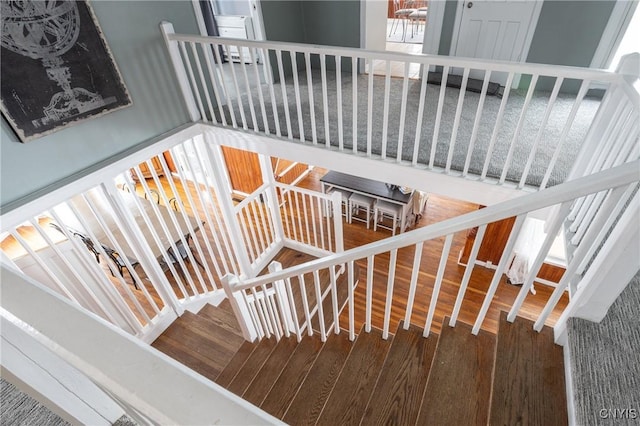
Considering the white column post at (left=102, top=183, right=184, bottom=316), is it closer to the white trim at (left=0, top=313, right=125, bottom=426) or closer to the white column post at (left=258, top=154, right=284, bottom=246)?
the white column post at (left=258, top=154, right=284, bottom=246)

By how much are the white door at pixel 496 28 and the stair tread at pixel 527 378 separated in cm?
310

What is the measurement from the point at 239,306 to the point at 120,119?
5.82 feet

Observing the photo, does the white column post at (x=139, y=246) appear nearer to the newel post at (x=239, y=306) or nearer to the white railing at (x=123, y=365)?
the newel post at (x=239, y=306)

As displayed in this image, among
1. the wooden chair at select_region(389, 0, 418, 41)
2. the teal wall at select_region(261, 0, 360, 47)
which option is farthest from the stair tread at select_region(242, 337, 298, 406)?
the wooden chair at select_region(389, 0, 418, 41)

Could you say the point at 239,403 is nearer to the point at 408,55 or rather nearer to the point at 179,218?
the point at 408,55

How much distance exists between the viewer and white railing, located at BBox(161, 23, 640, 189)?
1751 mm

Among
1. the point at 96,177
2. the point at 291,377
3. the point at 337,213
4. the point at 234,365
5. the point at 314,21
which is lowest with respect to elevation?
the point at 234,365

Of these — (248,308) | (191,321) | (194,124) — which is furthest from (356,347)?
(194,124)

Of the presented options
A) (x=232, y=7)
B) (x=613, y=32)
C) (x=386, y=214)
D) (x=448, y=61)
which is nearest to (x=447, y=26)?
(x=613, y=32)

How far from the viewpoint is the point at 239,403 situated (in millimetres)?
480

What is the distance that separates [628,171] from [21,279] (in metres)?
1.43

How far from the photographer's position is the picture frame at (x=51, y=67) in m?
1.90

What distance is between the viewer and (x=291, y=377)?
80.9 inches

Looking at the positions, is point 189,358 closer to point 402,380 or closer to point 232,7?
point 402,380
